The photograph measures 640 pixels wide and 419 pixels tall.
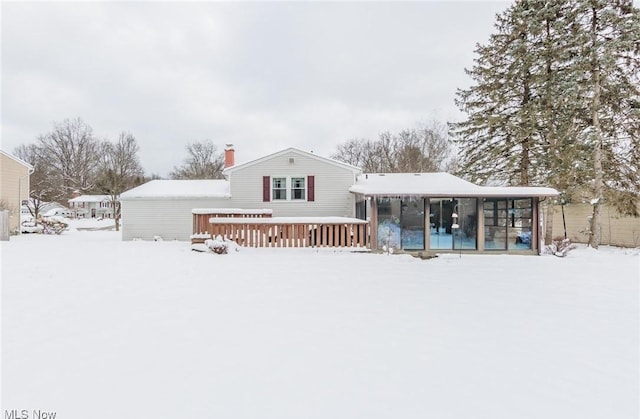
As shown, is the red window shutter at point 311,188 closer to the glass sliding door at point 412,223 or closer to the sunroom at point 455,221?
the sunroom at point 455,221

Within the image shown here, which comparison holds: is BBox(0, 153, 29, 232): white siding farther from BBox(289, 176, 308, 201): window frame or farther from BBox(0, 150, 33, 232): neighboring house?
BBox(289, 176, 308, 201): window frame

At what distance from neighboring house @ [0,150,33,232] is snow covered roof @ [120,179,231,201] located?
6747 millimetres

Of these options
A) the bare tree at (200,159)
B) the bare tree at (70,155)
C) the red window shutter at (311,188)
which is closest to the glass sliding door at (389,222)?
the red window shutter at (311,188)

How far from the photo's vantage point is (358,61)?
16.4m

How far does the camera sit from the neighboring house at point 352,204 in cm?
1042

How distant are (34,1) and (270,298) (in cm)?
1348

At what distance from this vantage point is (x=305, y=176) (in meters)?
13.8

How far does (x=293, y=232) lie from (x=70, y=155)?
128 ft

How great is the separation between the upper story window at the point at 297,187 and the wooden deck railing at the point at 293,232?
3.74 metres

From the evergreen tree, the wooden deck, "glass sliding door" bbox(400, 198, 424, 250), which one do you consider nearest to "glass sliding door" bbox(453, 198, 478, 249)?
"glass sliding door" bbox(400, 198, 424, 250)

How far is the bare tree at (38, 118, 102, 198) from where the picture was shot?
35156mm

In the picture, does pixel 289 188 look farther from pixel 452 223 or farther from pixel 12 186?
pixel 12 186

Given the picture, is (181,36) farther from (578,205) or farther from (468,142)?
(578,205)

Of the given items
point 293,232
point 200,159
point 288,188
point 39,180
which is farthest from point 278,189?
point 39,180
